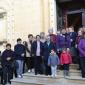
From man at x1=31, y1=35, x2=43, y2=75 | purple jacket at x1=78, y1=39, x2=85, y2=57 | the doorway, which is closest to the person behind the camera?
purple jacket at x1=78, y1=39, x2=85, y2=57

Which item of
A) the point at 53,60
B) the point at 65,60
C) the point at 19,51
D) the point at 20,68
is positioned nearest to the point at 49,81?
the point at 53,60

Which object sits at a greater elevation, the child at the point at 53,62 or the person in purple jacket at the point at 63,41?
the person in purple jacket at the point at 63,41

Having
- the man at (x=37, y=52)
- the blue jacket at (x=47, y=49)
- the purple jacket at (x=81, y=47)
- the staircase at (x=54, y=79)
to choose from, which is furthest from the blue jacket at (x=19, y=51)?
the purple jacket at (x=81, y=47)

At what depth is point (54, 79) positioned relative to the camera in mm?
13031

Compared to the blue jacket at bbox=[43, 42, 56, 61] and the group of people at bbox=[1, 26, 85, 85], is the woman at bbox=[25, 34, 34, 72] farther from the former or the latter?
the blue jacket at bbox=[43, 42, 56, 61]

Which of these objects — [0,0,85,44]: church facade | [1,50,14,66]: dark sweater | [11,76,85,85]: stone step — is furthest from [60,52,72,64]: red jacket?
[0,0,85,44]: church facade

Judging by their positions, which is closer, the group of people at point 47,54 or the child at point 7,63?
the group of people at point 47,54

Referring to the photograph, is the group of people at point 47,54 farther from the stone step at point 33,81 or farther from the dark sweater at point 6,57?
the stone step at point 33,81

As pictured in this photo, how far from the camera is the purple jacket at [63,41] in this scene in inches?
530

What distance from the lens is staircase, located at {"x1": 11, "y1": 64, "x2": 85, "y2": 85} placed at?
41.2 feet

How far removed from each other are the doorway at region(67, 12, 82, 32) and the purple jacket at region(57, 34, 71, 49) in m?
3.76

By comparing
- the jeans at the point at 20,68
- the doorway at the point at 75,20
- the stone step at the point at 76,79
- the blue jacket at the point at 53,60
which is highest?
the doorway at the point at 75,20

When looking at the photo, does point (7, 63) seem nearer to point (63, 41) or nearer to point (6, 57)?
point (6, 57)

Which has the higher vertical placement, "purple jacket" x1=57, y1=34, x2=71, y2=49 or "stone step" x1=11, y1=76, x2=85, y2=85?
"purple jacket" x1=57, y1=34, x2=71, y2=49
